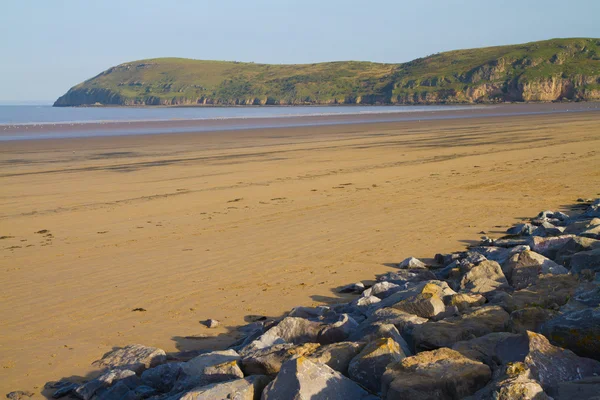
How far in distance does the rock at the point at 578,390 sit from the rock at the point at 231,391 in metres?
1.87

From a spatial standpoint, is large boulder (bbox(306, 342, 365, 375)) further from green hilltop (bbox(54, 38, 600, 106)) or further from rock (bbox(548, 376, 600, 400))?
green hilltop (bbox(54, 38, 600, 106))

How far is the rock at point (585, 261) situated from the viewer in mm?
6717

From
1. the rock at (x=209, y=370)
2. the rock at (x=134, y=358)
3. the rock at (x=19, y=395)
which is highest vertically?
the rock at (x=209, y=370)

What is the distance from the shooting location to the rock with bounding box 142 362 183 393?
5.29 meters

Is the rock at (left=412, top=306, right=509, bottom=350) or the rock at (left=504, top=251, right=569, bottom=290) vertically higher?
the rock at (left=412, top=306, right=509, bottom=350)

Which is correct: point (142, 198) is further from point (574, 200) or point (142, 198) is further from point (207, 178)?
point (574, 200)

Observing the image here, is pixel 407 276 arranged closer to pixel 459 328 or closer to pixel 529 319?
pixel 459 328

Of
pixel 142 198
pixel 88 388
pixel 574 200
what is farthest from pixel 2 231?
pixel 574 200

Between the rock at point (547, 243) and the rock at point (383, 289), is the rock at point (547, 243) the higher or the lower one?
the higher one

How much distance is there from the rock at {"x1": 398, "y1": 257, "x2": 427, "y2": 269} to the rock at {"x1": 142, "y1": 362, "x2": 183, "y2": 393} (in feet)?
12.6

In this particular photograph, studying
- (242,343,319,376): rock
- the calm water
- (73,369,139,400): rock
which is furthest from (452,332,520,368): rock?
the calm water

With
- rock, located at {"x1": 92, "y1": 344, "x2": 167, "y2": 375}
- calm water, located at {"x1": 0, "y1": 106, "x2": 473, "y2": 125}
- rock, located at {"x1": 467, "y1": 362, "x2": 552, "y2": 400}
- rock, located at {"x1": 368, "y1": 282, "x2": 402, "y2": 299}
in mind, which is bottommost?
calm water, located at {"x1": 0, "y1": 106, "x2": 473, "y2": 125}

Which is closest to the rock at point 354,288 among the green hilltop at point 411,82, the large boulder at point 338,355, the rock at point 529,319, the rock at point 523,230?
the large boulder at point 338,355

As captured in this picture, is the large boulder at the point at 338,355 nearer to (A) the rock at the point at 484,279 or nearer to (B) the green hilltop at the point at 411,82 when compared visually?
(A) the rock at the point at 484,279
